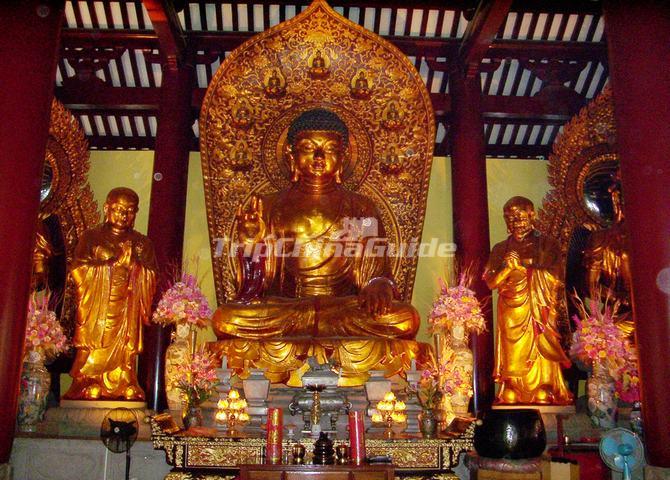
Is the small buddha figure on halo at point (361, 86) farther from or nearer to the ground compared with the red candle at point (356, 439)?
farther from the ground

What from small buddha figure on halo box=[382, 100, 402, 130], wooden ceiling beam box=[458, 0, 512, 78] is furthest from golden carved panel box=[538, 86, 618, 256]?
small buddha figure on halo box=[382, 100, 402, 130]

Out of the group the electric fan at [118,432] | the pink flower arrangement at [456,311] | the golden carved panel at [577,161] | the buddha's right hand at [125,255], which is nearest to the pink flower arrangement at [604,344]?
the pink flower arrangement at [456,311]

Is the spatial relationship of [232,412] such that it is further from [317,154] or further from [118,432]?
[317,154]

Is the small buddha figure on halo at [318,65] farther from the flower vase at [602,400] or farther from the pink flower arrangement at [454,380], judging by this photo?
the flower vase at [602,400]

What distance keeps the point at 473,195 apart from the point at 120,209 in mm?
3543

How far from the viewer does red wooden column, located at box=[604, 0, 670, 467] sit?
4.59 meters

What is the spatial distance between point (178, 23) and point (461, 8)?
2942mm

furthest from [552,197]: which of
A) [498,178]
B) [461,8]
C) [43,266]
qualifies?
[43,266]

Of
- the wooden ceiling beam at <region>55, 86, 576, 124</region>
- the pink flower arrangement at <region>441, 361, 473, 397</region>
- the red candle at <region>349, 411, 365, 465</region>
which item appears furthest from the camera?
the wooden ceiling beam at <region>55, 86, 576, 124</region>

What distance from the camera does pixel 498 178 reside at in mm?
9188

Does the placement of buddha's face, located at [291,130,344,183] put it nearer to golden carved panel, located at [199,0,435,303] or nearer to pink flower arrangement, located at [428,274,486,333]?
golden carved panel, located at [199,0,435,303]

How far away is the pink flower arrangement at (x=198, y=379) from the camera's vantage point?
506 cm

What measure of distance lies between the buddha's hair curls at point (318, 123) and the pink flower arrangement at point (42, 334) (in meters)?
2.98

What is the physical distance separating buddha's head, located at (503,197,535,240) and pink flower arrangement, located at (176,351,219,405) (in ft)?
10.6
